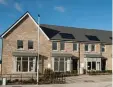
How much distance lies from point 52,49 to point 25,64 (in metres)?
5.79

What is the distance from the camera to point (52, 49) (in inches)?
1708

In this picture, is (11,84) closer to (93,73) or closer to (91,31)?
(93,73)

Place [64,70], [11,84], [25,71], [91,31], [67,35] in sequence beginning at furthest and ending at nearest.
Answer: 1. [91,31]
2. [67,35]
3. [64,70]
4. [25,71]
5. [11,84]

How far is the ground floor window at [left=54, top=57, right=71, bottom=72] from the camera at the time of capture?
42875mm

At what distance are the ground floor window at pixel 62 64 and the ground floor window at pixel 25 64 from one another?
422 centimetres

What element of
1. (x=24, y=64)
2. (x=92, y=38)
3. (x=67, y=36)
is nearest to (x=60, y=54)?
(x=67, y=36)

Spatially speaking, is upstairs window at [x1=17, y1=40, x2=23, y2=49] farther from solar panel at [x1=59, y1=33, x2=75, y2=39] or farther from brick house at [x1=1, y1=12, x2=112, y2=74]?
solar panel at [x1=59, y1=33, x2=75, y2=39]

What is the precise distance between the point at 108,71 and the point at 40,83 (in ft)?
68.8

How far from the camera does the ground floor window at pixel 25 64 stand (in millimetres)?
39844

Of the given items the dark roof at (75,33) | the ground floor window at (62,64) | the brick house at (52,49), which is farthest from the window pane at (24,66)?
the dark roof at (75,33)

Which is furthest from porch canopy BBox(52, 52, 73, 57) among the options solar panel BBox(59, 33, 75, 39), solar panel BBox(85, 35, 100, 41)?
solar panel BBox(85, 35, 100, 41)

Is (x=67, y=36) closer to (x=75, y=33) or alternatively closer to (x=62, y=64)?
(x=75, y=33)

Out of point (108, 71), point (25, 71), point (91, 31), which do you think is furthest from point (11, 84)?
point (91, 31)

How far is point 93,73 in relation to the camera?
4384cm
